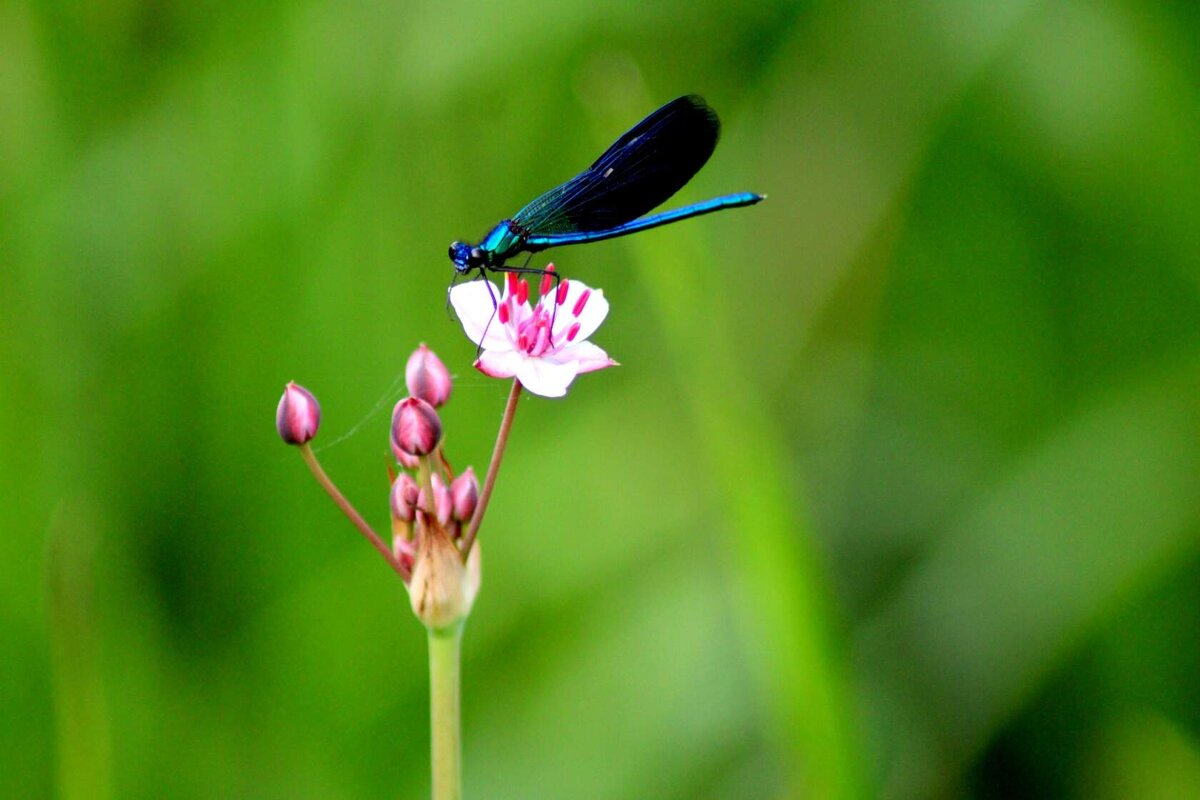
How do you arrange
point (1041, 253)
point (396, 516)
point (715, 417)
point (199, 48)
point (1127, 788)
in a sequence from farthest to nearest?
point (1041, 253)
point (199, 48)
point (1127, 788)
point (715, 417)
point (396, 516)

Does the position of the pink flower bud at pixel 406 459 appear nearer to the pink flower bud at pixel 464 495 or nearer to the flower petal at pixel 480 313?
the pink flower bud at pixel 464 495

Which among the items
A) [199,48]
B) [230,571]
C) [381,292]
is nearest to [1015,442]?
[381,292]

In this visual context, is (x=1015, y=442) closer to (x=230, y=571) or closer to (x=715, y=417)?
(x=715, y=417)

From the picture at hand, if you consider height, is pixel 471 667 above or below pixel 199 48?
below

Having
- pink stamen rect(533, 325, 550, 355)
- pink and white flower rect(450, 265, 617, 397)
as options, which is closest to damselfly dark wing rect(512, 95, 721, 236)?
pink and white flower rect(450, 265, 617, 397)

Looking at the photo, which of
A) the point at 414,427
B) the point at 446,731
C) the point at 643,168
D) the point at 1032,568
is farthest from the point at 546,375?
the point at 1032,568

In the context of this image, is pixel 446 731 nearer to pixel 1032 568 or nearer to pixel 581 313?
pixel 581 313
